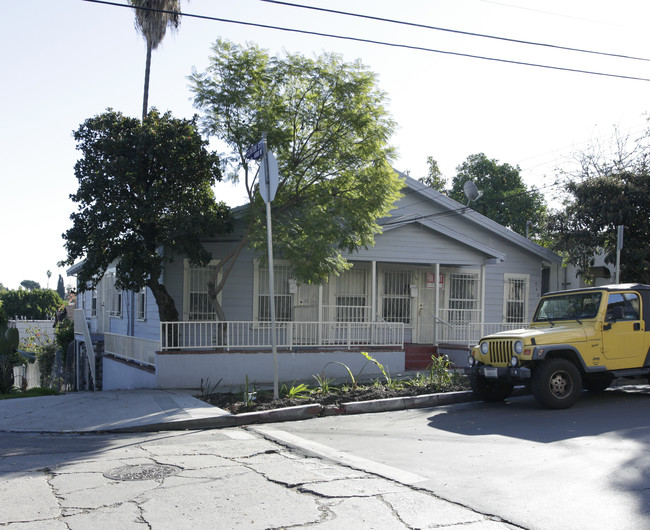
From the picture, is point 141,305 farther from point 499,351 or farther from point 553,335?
Result: point 553,335

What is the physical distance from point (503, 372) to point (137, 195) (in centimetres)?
812

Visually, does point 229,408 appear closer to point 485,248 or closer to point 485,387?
point 485,387

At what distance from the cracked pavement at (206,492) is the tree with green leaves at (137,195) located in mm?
5583

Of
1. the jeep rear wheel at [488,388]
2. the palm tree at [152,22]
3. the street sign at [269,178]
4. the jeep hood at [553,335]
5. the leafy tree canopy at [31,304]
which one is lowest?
the leafy tree canopy at [31,304]

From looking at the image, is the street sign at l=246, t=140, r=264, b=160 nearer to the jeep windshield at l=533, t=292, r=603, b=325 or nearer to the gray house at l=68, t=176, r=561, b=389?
the gray house at l=68, t=176, r=561, b=389

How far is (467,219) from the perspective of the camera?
61.3 ft

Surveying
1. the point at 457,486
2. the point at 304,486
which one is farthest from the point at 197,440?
the point at 457,486

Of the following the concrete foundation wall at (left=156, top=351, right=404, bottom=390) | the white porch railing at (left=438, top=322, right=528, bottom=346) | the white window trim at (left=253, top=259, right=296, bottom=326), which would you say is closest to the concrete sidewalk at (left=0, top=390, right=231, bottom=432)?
the concrete foundation wall at (left=156, top=351, right=404, bottom=390)

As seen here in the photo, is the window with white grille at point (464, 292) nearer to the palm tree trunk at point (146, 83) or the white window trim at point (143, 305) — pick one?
the white window trim at point (143, 305)

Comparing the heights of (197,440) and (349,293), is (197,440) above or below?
below

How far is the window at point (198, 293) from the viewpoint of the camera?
15.0 m

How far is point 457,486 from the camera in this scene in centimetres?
565

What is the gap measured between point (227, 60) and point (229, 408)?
7.22 meters

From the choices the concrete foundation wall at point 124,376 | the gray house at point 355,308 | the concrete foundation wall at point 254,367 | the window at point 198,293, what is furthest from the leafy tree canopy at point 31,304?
the concrete foundation wall at point 254,367
